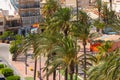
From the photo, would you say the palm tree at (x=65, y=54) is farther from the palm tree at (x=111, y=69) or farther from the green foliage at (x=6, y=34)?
the green foliage at (x=6, y=34)

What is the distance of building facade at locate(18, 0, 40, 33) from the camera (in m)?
85.5

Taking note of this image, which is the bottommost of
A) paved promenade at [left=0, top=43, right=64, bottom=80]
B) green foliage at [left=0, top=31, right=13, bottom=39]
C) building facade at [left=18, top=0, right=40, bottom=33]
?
paved promenade at [left=0, top=43, right=64, bottom=80]

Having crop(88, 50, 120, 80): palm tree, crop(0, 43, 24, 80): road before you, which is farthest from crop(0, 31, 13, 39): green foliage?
crop(88, 50, 120, 80): palm tree

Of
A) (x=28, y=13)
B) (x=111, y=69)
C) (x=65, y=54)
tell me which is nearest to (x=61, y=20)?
(x=65, y=54)

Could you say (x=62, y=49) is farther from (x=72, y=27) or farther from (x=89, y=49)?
(x=89, y=49)

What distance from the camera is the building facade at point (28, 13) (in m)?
85.5

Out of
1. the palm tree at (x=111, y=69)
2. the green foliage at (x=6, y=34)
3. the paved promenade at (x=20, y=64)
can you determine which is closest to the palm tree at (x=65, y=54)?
the palm tree at (x=111, y=69)

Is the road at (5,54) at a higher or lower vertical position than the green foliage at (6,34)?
lower

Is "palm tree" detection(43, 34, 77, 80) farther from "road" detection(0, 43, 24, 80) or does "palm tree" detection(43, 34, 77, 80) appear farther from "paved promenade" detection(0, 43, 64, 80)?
"road" detection(0, 43, 24, 80)

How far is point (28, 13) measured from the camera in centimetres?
8694

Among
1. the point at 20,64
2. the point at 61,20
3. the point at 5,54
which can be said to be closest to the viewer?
the point at 61,20

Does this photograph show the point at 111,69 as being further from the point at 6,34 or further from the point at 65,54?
the point at 6,34

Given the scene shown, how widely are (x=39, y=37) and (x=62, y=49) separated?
7.90 meters

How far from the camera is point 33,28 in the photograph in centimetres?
8419
